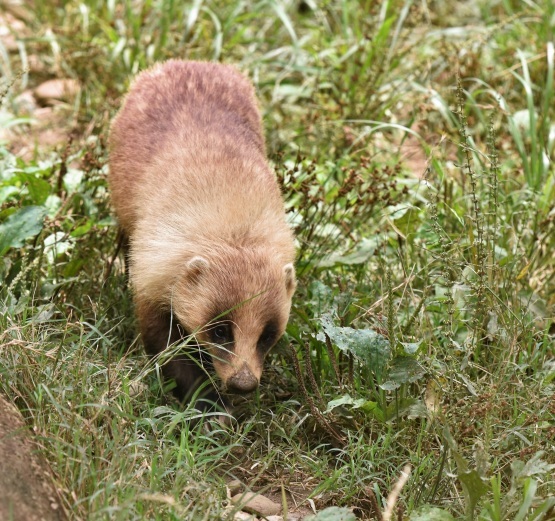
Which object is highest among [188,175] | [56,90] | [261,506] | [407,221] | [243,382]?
[188,175]

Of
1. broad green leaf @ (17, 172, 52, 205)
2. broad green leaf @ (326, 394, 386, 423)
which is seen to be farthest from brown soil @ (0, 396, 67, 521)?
broad green leaf @ (17, 172, 52, 205)

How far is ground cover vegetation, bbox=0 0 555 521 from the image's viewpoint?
4133 mm

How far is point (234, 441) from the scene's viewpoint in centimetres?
490

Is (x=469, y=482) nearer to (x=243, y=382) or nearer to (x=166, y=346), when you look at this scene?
(x=243, y=382)

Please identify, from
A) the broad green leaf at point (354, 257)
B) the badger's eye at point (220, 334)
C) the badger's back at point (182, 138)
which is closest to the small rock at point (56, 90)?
the badger's back at point (182, 138)

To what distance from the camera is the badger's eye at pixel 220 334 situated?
4844mm

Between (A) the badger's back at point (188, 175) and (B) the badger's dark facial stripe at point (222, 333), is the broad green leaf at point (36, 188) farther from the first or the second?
(B) the badger's dark facial stripe at point (222, 333)

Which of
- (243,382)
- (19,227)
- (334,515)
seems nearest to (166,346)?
(243,382)

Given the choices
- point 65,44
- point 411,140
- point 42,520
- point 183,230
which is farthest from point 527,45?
point 42,520

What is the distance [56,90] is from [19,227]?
3.88 metres

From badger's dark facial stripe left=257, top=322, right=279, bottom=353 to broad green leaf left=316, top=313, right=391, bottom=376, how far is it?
312mm

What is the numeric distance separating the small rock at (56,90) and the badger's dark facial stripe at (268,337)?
4.53 meters

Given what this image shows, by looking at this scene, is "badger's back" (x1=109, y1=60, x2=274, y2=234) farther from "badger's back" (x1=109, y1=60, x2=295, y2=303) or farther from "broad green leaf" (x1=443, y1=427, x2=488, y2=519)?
"broad green leaf" (x1=443, y1=427, x2=488, y2=519)

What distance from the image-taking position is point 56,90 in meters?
8.87
